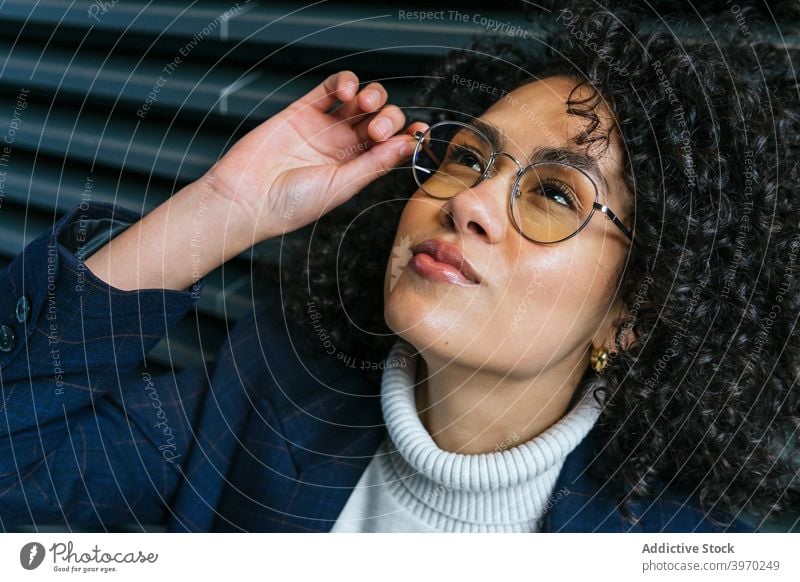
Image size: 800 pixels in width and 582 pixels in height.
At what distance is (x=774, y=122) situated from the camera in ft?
2.64

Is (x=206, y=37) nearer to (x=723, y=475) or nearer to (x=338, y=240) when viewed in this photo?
(x=338, y=240)

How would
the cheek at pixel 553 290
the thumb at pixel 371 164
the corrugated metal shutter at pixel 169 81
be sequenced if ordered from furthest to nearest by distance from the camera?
the corrugated metal shutter at pixel 169 81 < the thumb at pixel 371 164 < the cheek at pixel 553 290

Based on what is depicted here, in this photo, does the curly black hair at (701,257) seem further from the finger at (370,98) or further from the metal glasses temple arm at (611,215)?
the finger at (370,98)

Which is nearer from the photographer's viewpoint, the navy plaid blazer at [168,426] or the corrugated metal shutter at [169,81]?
the navy plaid blazer at [168,426]

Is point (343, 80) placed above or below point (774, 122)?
below

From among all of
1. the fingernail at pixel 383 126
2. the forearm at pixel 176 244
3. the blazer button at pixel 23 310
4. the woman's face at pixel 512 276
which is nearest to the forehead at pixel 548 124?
the woman's face at pixel 512 276

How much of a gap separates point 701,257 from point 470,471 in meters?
0.33

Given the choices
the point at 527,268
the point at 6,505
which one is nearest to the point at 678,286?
the point at 527,268

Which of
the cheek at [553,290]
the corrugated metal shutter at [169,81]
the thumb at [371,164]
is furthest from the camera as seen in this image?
the corrugated metal shutter at [169,81]

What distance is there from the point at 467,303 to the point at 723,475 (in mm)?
369

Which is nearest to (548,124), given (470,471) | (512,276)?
(512,276)

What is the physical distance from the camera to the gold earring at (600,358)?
0.86 m

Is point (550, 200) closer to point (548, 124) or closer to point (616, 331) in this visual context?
point (548, 124)

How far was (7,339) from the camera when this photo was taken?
0.82 m
